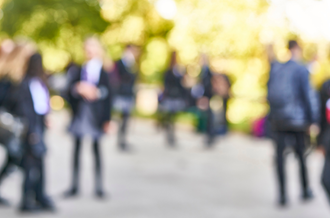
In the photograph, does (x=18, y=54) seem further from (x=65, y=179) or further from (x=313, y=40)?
(x=313, y=40)

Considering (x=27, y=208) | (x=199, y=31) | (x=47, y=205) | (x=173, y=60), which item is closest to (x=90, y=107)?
(x=47, y=205)

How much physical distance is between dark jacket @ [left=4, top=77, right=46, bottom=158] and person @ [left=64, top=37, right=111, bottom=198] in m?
0.83

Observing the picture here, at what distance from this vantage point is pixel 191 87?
11.9 m

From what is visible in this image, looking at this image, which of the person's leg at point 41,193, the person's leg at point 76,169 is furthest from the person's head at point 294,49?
the person's leg at point 41,193

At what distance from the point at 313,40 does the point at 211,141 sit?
6.59 m

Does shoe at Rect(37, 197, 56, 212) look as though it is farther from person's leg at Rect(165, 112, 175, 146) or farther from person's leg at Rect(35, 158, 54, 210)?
person's leg at Rect(165, 112, 175, 146)

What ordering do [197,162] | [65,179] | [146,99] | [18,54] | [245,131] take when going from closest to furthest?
[18,54]
[65,179]
[197,162]
[245,131]
[146,99]

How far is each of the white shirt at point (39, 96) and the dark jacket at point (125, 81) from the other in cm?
473

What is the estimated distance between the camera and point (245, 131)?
13.5 metres

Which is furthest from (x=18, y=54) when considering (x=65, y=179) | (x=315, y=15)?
(x=315, y=15)

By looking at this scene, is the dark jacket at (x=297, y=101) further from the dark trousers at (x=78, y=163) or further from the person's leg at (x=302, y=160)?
the dark trousers at (x=78, y=163)

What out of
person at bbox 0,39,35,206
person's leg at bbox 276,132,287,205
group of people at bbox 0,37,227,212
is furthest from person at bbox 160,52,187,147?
person at bbox 0,39,35,206

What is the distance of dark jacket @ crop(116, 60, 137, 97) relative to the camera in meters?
10.2

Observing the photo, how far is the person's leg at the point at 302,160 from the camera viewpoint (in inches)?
246
